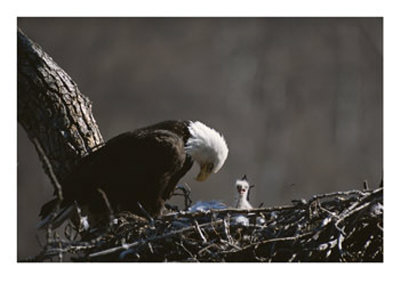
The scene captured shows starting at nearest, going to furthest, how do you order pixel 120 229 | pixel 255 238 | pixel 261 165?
pixel 255 238, pixel 120 229, pixel 261 165

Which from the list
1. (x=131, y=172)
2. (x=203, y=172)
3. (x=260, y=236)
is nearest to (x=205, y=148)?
(x=203, y=172)

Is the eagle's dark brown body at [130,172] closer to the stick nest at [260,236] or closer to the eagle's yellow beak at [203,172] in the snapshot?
the eagle's yellow beak at [203,172]

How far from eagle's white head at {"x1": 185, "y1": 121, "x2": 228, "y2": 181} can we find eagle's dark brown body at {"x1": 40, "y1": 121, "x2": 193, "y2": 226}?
0.21 ft

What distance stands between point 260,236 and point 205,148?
80 centimetres

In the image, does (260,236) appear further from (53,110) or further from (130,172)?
(53,110)

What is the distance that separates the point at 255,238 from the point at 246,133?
7.12 feet

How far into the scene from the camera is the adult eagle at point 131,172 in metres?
3.63

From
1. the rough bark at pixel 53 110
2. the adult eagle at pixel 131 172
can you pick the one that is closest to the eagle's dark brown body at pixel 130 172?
the adult eagle at pixel 131 172

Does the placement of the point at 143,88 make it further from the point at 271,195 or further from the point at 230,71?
the point at 271,195

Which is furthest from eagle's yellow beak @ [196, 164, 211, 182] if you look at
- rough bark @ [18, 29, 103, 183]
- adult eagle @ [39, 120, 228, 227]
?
rough bark @ [18, 29, 103, 183]

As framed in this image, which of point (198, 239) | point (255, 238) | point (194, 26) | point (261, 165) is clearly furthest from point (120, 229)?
point (261, 165)

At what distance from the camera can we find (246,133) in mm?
5270

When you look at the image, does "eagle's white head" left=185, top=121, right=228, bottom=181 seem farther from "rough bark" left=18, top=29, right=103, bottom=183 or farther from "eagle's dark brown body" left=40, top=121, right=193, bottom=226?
"rough bark" left=18, top=29, right=103, bottom=183

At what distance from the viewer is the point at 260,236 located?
3174 mm
